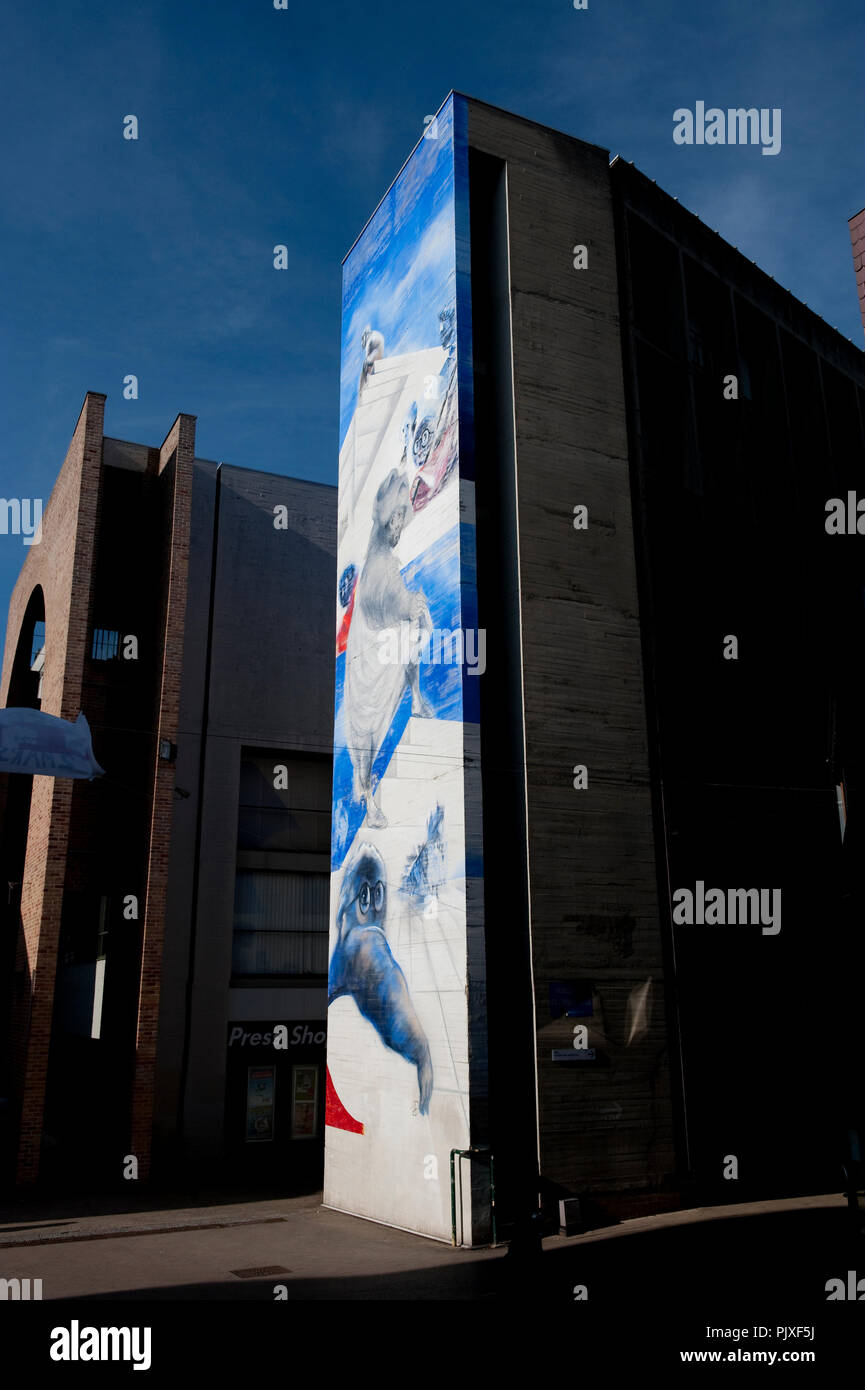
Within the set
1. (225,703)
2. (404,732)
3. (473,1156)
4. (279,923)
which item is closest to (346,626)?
(404,732)

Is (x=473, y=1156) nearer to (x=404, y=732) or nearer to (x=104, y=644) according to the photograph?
(x=404, y=732)

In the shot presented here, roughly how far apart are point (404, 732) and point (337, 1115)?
7903 mm

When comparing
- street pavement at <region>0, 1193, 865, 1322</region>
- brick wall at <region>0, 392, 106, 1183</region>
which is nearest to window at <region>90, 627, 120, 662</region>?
brick wall at <region>0, 392, 106, 1183</region>

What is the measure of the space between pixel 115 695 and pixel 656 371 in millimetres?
15358

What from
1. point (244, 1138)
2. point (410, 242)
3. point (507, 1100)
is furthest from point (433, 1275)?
point (410, 242)

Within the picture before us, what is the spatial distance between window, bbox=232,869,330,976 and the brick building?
5cm

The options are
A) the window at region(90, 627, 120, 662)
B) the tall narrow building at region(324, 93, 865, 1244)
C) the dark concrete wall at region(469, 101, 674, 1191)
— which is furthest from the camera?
the window at region(90, 627, 120, 662)

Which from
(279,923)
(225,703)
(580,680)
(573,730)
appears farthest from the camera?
A: (225,703)

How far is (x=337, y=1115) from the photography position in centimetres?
2048

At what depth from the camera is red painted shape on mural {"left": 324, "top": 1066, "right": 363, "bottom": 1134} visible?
19656 millimetres

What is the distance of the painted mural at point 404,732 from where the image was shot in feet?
56.9

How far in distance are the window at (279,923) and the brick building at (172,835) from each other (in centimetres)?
5

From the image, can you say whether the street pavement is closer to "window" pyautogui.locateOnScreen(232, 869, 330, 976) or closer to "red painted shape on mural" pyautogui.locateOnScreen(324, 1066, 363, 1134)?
"red painted shape on mural" pyautogui.locateOnScreen(324, 1066, 363, 1134)
